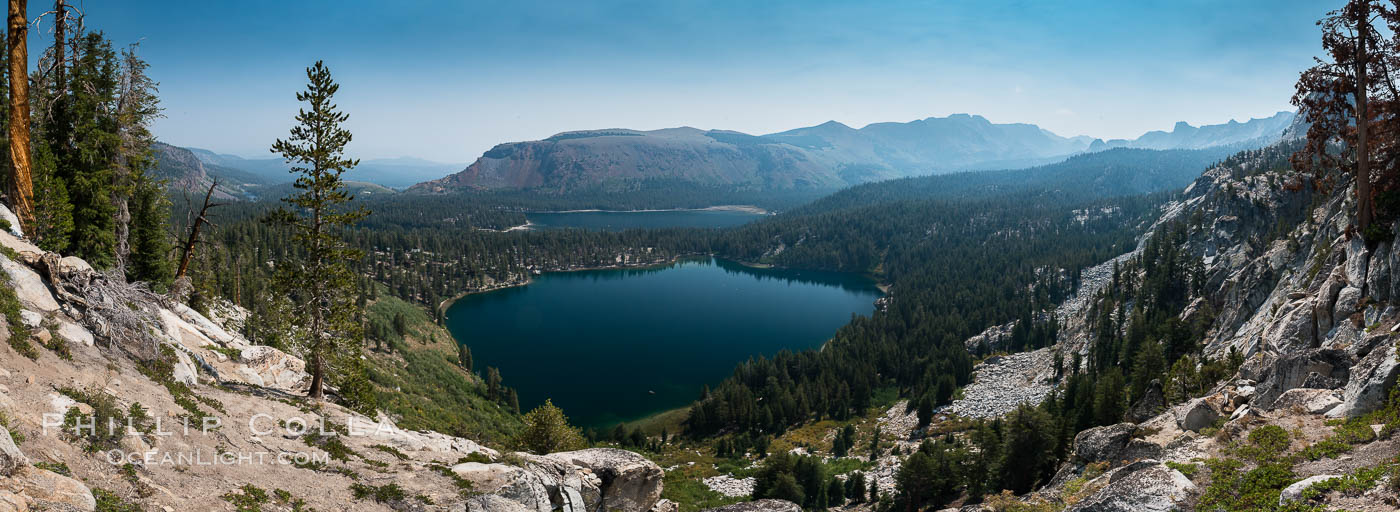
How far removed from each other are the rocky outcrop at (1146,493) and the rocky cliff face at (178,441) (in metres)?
16.9

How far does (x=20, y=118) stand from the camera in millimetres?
23234

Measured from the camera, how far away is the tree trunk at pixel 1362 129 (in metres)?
24.7

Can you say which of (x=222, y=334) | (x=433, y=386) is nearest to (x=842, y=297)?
(x=433, y=386)

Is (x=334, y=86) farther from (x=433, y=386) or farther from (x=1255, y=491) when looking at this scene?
(x=433, y=386)

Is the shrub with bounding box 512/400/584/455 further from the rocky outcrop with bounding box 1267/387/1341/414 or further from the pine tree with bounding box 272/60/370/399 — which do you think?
the rocky outcrop with bounding box 1267/387/1341/414

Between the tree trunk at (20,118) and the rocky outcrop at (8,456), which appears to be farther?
the tree trunk at (20,118)

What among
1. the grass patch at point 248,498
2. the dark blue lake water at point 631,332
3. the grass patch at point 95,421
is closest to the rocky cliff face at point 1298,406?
the grass patch at point 248,498

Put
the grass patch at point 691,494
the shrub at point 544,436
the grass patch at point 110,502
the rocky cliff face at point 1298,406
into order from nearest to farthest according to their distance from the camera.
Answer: the grass patch at point 110,502, the rocky cliff face at point 1298,406, the shrub at point 544,436, the grass patch at point 691,494

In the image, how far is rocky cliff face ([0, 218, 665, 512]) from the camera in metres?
12.9

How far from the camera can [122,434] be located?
47.5 ft

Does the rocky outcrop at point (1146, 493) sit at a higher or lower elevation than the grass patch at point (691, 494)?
higher

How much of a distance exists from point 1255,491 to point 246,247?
137981mm

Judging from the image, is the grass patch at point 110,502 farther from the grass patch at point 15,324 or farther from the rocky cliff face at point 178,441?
the grass patch at point 15,324

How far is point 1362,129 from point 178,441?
44.6 meters
